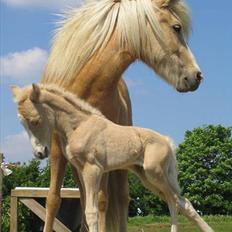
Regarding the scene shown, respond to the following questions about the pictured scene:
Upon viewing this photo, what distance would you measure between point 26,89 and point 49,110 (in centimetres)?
14

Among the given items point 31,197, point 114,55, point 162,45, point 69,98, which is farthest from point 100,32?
point 31,197

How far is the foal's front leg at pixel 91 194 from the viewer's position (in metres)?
2.50

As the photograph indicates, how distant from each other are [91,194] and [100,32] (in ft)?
3.61

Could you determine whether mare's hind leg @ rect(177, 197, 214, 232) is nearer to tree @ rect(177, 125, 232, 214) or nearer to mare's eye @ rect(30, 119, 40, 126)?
mare's eye @ rect(30, 119, 40, 126)

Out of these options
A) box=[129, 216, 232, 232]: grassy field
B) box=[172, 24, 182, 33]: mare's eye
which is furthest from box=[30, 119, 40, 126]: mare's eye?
box=[129, 216, 232, 232]: grassy field

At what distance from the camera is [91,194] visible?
2514mm

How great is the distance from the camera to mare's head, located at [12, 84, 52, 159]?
2.51 metres

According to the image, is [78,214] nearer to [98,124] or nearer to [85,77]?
[85,77]

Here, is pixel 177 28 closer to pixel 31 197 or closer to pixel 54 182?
pixel 54 182

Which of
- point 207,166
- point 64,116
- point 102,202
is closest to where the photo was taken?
point 64,116

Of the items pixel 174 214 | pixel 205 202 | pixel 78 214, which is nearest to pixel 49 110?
pixel 174 214

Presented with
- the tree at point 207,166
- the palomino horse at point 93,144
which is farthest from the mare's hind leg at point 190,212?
the tree at point 207,166

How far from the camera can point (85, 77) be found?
3.18 meters

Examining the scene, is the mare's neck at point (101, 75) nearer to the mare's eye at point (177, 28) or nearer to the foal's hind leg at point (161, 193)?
the mare's eye at point (177, 28)
